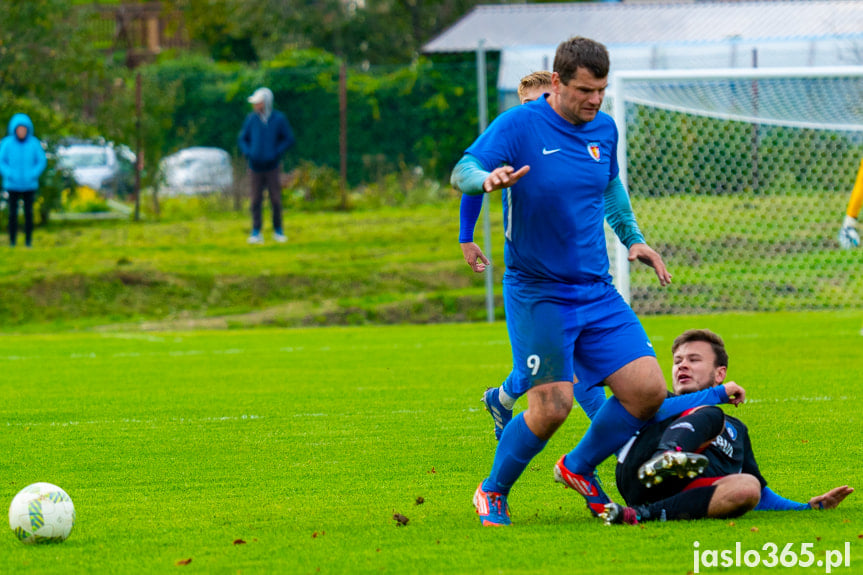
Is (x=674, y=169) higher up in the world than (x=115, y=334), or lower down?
higher up

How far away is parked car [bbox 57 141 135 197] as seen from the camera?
20.3 m

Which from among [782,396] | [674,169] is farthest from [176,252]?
[782,396]

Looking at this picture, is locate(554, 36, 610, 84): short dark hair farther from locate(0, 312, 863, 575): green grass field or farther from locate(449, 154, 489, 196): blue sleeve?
locate(0, 312, 863, 575): green grass field

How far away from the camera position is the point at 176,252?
18.2 m

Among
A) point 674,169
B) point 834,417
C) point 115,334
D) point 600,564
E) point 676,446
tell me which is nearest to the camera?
point 600,564

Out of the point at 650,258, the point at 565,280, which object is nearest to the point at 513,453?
the point at 565,280

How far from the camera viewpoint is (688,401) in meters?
4.98

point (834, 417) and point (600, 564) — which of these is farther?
point (834, 417)

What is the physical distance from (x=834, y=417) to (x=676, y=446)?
3.41 metres

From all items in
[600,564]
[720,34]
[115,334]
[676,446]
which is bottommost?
[115,334]

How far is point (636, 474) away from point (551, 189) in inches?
50.1

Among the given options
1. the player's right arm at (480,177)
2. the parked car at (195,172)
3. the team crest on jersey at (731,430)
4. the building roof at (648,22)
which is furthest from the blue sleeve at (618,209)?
the building roof at (648,22)

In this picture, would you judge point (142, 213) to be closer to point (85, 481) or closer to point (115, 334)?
point (115, 334)

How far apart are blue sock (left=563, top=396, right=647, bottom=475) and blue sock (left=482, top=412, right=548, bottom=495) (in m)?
0.18
